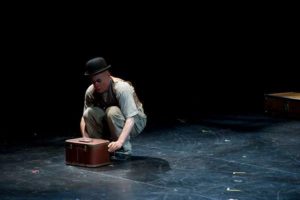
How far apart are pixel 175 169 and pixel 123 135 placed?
1.71 ft

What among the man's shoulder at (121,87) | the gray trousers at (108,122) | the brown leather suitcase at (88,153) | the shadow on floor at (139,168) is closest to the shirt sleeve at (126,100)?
the man's shoulder at (121,87)

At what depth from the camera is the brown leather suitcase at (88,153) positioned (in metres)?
4.70

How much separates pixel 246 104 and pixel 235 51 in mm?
2162

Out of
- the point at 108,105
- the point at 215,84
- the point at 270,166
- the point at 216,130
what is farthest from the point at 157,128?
the point at 215,84

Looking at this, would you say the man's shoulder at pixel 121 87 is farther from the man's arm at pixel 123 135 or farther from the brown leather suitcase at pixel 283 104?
the brown leather suitcase at pixel 283 104

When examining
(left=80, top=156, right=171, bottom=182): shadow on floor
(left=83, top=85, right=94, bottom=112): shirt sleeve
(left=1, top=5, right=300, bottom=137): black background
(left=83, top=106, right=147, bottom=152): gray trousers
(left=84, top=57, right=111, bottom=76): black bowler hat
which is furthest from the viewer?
(left=1, top=5, right=300, bottom=137): black background

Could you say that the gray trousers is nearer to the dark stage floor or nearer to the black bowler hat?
the dark stage floor

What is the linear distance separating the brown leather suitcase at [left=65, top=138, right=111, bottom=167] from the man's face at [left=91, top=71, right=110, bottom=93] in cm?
46

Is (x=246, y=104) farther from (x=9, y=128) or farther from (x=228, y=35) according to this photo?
(x=9, y=128)

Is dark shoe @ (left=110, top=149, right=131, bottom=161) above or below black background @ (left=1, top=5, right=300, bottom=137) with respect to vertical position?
below

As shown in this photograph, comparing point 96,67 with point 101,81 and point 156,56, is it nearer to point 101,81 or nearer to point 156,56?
point 101,81

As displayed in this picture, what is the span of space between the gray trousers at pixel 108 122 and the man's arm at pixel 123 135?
23 centimetres

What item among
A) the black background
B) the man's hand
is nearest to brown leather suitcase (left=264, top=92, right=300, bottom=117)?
the black background

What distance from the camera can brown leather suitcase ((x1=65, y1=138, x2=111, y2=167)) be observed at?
470 cm
